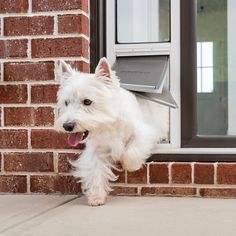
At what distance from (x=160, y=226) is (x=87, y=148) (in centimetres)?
77

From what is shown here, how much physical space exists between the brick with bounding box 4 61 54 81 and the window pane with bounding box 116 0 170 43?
0.39 metres

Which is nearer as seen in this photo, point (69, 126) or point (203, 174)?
point (69, 126)

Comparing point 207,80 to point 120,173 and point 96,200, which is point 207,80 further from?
point 96,200

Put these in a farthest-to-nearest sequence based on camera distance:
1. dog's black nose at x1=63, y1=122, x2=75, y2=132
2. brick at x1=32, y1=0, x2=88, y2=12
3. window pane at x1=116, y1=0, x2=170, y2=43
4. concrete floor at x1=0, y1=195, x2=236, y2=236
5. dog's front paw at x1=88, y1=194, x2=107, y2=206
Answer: window pane at x1=116, y1=0, x2=170, y2=43
brick at x1=32, y1=0, x2=88, y2=12
dog's front paw at x1=88, y1=194, x2=107, y2=206
dog's black nose at x1=63, y1=122, x2=75, y2=132
concrete floor at x1=0, y1=195, x2=236, y2=236

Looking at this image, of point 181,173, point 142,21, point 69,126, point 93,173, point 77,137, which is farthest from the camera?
point 142,21

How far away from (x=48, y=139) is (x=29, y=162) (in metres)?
0.15

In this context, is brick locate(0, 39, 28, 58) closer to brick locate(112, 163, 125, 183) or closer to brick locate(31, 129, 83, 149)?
brick locate(31, 129, 83, 149)

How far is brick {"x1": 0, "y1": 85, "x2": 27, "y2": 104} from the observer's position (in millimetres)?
2709

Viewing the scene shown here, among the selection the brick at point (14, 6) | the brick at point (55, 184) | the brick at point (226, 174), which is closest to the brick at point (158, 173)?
the brick at point (226, 174)

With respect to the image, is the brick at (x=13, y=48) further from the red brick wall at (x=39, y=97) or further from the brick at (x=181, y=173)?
the brick at (x=181, y=173)

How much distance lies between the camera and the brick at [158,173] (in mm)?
2615

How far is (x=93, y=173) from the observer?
248 cm

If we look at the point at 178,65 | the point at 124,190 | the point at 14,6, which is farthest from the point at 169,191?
the point at 14,6

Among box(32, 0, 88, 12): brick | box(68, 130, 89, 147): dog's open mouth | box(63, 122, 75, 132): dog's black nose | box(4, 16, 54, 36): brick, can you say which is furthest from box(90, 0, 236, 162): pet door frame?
box(63, 122, 75, 132): dog's black nose
